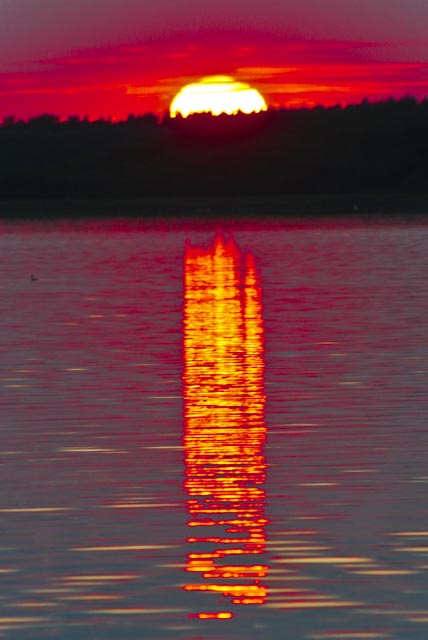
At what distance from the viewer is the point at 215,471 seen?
12.3m

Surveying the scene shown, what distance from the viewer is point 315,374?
58.0ft

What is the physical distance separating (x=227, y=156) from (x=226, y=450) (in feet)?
417

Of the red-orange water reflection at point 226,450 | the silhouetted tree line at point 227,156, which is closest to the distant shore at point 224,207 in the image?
the silhouetted tree line at point 227,156

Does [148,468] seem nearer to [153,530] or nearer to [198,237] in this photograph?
[153,530]

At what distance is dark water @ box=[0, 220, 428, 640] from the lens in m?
8.58

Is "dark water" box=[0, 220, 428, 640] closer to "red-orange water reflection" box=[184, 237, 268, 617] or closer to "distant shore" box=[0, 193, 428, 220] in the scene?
"red-orange water reflection" box=[184, 237, 268, 617]

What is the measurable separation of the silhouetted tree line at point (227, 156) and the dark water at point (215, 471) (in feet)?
350

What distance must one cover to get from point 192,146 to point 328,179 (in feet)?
42.7

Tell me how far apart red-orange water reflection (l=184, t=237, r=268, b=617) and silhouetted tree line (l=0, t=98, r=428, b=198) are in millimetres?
107048

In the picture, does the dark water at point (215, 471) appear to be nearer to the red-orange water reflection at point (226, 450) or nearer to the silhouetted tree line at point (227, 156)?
the red-orange water reflection at point (226, 450)

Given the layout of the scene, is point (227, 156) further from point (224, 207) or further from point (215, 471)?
point (215, 471)

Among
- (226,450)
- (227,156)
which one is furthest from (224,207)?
(226,450)

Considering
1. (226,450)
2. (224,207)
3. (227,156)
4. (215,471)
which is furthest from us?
(227,156)

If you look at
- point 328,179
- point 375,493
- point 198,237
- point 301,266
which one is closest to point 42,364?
point 375,493
